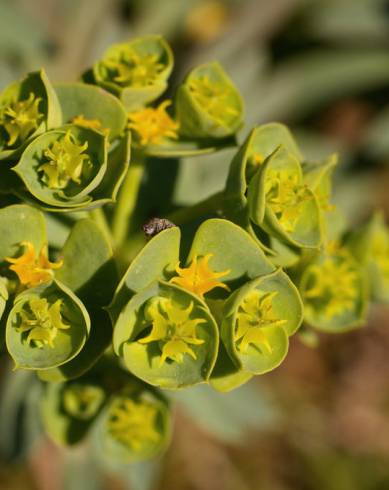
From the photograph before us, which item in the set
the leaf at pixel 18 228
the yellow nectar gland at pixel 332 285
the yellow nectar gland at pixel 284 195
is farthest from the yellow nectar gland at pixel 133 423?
the yellow nectar gland at pixel 284 195

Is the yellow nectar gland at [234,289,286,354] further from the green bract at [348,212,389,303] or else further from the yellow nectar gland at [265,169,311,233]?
the green bract at [348,212,389,303]

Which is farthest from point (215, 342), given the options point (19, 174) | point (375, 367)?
Result: point (375, 367)

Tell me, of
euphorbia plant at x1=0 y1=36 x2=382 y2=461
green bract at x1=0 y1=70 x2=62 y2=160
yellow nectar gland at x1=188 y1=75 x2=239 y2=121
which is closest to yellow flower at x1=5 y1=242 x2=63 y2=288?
euphorbia plant at x1=0 y1=36 x2=382 y2=461

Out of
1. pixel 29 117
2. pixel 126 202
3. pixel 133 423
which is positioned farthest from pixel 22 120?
pixel 133 423

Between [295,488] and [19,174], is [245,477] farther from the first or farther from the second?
[19,174]

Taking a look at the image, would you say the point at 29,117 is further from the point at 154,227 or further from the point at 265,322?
the point at 265,322

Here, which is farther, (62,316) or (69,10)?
(69,10)

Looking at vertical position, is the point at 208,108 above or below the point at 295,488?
above
